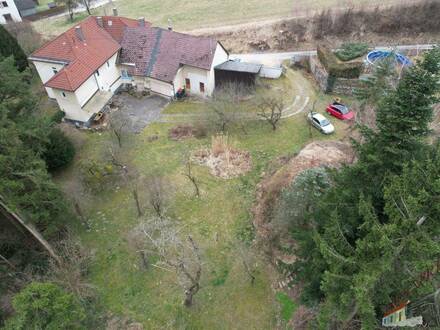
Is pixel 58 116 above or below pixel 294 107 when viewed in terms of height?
above

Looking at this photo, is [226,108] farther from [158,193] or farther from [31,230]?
Answer: [31,230]

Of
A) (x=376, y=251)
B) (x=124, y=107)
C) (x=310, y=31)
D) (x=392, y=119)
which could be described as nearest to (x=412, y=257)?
(x=376, y=251)

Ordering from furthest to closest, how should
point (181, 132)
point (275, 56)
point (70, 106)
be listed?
point (275, 56), point (70, 106), point (181, 132)

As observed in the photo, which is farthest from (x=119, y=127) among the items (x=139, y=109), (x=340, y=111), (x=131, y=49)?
(x=340, y=111)

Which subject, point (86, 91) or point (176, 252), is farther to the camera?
point (86, 91)

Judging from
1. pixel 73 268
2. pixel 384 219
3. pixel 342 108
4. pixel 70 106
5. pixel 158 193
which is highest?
pixel 384 219

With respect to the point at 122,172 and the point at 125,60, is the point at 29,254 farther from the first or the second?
the point at 125,60

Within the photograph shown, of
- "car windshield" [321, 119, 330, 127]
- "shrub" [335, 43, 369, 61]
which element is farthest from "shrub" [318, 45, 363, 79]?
"car windshield" [321, 119, 330, 127]
